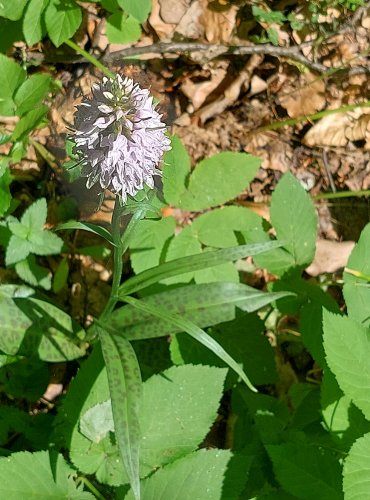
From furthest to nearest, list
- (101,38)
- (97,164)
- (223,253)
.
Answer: (101,38)
(223,253)
(97,164)

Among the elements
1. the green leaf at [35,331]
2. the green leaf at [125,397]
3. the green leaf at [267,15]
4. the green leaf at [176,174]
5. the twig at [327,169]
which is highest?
the green leaf at [267,15]

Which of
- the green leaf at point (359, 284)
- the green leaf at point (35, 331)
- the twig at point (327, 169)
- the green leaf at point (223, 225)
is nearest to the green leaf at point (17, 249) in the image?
the green leaf at point (35, 331)

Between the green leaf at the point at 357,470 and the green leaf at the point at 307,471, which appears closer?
the green leaf at the point at 357,470

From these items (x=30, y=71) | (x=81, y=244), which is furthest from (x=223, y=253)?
(x=30, y=71)

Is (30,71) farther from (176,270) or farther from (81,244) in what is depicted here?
(176,270)

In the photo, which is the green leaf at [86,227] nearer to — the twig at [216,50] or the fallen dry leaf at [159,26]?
the twig at [216,50]

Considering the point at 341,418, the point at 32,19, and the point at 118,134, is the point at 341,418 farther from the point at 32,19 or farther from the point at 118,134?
the point at 32,19
